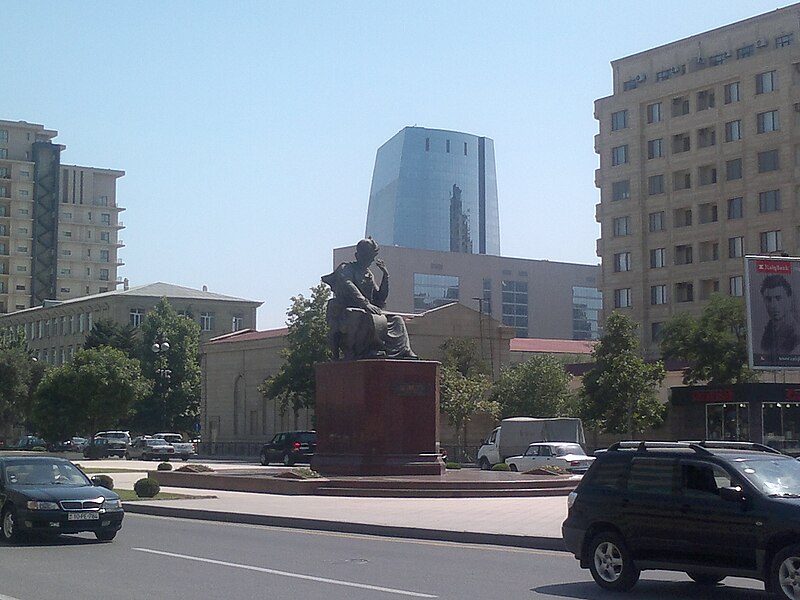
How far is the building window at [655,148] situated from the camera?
85.9 m

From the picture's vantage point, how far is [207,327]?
117312 mm

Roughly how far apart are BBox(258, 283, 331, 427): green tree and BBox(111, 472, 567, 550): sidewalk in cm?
3909

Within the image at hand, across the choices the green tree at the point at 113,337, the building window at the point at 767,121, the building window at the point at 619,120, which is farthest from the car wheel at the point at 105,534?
the green tree at the point at 113,337

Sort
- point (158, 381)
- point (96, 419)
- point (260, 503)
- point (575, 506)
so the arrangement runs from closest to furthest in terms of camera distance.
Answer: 1. point (575, 506)
2. point (260, 503)
3. point (96, 419)
4. point (158, 381)

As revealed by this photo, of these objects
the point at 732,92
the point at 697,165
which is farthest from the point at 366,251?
the point at 697,165

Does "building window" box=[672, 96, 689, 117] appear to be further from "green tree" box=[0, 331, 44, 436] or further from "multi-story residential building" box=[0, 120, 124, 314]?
"multi-story residential building" box=[0, 120, 124, 314]

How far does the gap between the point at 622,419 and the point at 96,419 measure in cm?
3325

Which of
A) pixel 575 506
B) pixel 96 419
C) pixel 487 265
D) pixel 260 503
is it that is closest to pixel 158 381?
pixel 96 419

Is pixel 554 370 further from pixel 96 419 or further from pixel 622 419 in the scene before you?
pixel 96 419

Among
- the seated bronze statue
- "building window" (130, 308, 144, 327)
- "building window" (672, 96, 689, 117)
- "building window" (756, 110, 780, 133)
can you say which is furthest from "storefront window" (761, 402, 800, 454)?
"building window" (130, 308, 144, 327)

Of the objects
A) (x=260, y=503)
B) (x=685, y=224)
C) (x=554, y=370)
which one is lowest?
(x=260, y=503)

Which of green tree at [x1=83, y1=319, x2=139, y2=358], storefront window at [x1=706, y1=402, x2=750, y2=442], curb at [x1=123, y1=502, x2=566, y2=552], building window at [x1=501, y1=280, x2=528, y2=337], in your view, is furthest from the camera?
building window at [x1=501, y1=280, x2=528, y2=337]

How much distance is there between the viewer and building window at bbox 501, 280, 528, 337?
13100 centimetres

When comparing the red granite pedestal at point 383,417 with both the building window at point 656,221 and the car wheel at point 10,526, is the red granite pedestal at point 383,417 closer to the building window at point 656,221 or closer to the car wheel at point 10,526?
the car wheel at point 10,526
